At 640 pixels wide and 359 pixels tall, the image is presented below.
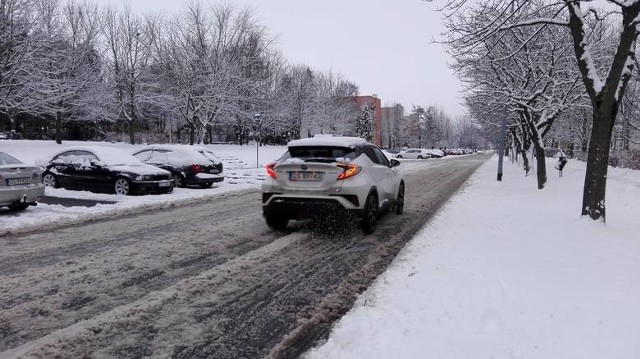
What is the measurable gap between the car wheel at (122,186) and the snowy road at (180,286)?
4.74m

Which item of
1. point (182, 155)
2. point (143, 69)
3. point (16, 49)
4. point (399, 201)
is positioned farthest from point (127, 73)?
point (399, 201)

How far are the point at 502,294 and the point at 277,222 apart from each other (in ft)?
14.6

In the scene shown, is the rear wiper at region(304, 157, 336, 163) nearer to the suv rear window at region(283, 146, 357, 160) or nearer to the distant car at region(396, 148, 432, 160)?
the suv rear window at region(283, 146, 357, 160)

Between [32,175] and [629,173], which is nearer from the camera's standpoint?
[32,175]

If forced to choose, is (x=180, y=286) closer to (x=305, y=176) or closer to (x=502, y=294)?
(x=305, y=176)

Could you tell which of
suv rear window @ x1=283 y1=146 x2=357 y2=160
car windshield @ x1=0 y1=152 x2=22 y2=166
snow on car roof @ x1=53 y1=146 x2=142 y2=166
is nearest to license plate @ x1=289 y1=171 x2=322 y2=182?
suv rear window @ x1=283 y1=146 x2=357 y2=160

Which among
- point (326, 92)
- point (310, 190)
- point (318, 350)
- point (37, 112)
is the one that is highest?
point (326, 92)

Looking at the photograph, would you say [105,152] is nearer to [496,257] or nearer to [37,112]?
[496,257]

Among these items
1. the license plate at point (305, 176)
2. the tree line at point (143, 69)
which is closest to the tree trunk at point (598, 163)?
the license plate at point (305, 176)

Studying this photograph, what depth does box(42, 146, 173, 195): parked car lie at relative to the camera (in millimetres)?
→ 13219

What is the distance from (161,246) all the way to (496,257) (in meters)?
4.82

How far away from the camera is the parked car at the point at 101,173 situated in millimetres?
13219

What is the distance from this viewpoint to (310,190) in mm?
7352

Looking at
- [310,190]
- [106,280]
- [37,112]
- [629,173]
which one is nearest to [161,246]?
[106,280]
